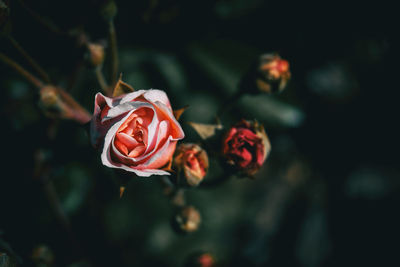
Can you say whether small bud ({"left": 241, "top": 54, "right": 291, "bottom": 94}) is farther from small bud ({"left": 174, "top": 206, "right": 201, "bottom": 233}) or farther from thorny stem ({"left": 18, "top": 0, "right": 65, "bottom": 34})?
thorny stem ({"left": 18, "top": 0, "right": 65, "bottom": 34})

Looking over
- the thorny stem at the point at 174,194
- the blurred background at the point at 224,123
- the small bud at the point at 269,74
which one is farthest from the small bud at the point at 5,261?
the small bud at the point at 269,74

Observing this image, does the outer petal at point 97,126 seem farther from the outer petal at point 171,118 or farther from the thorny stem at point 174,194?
the thorny stem at point 174,194

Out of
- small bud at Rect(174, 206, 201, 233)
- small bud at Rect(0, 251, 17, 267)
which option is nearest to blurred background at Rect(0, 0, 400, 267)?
small bud at Rect(0, 251, 17, 267)

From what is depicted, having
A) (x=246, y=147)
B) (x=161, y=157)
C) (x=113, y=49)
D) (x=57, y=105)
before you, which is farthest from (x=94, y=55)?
(x=246, y=147)

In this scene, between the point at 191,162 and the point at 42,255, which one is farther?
the point at 42,255

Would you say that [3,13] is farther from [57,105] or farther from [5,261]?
[5,261]
